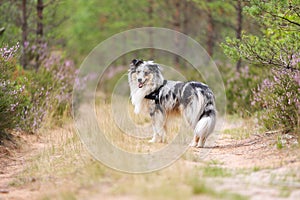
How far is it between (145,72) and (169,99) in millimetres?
620

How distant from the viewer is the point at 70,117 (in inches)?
437

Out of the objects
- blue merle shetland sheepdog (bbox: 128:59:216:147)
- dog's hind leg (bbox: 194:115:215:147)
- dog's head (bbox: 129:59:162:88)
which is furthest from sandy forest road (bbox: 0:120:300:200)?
dog's head (bbox: 129:59:162:88)

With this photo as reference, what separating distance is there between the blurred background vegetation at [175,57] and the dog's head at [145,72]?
1244mm

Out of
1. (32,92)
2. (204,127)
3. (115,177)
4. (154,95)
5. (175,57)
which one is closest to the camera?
(115,177)

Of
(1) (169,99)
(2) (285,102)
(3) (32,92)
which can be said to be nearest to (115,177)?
(1) (169,99)

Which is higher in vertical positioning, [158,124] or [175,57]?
[175,57]

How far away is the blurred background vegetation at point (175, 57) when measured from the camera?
780 cm

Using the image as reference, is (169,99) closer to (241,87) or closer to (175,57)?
(241,87)

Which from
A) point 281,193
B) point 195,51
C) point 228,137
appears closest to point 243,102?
point 228,137

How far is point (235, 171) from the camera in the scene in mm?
5789

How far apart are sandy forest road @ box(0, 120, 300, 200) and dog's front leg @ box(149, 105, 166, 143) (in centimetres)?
83

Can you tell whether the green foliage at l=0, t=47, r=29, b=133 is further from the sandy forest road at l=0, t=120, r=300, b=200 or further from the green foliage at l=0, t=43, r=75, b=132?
the sandy forest road at l=0, t=120, r=300, b=200

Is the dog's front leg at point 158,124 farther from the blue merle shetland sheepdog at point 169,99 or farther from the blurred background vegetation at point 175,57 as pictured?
the blurred background vegetation at point 175,57

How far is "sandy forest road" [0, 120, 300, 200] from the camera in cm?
495
